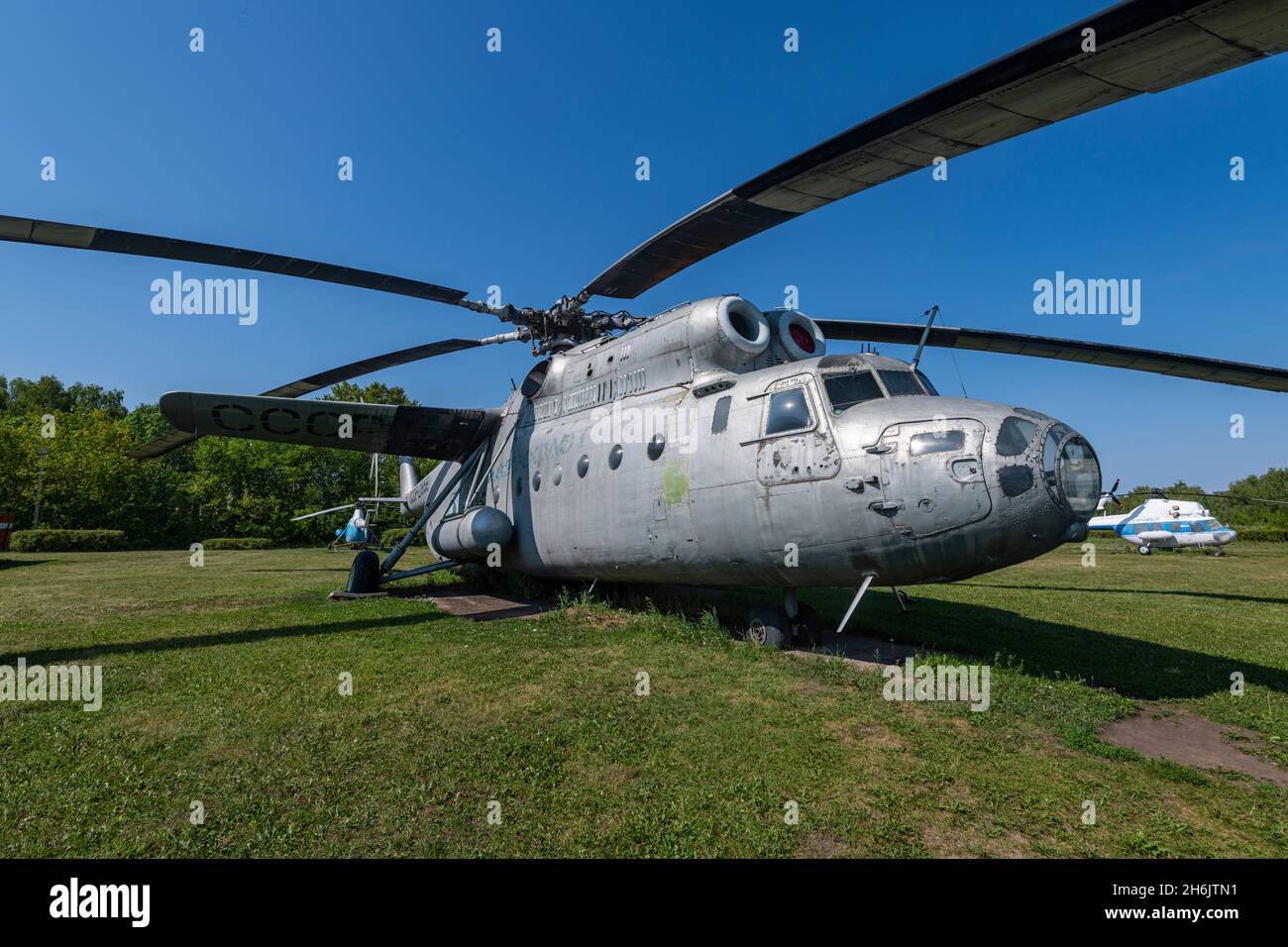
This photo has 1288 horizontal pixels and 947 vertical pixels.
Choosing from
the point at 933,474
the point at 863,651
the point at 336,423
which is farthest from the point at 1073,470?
the point at 336,423

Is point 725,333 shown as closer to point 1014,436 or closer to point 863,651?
point 1014,436

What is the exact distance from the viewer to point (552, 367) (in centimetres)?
1202

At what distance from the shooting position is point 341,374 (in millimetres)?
12219

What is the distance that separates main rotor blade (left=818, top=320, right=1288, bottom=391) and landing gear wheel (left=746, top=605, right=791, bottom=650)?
5209mm

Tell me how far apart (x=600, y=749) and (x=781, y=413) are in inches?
170

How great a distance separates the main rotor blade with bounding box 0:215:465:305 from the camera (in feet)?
21.6

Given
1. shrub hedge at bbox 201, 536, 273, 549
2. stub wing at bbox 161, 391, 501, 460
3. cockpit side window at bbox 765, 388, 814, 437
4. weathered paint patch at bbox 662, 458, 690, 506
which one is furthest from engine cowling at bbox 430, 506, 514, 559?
shrub hedge at bbox 201, 536, 273, 549

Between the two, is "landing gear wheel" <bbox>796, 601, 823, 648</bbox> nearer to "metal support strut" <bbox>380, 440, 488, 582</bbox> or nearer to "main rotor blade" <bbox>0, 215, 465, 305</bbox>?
"main rotor blade" <bbox>0, 215, 465, 305</bbox>

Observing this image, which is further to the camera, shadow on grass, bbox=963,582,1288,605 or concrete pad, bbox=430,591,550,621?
shadow on grass, bbox=963,582,1288,605

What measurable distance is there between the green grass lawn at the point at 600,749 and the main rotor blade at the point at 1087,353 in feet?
14.8
